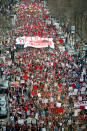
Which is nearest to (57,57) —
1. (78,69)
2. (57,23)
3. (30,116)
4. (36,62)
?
(36,62)

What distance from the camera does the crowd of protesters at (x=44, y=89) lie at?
16953mm

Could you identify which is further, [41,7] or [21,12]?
[41,7]

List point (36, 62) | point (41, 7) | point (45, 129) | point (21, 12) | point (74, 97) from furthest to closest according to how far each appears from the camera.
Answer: point (41, 7) → point (21, 12) → point (36, 62) → point (74, 97) → point (45, 129)

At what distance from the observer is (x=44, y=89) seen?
835 inches

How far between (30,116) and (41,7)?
154ft

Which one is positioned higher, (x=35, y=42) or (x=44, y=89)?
(x=35, y=42)

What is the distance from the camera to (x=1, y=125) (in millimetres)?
16500

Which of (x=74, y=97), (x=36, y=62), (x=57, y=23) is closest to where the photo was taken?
(x=74, y=97)

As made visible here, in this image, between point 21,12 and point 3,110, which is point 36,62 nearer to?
point 3,110

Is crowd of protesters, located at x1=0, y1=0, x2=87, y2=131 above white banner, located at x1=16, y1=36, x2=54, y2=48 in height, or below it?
below

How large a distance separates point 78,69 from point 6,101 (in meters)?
8.37

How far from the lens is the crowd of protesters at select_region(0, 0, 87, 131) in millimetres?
16953

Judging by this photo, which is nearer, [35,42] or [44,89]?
[44,89]

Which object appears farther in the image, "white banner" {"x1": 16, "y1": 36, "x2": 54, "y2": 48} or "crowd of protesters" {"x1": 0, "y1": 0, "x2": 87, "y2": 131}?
"white banner" {"x1": 16, "y1": 36, "x2": 54, "y2": 48}
